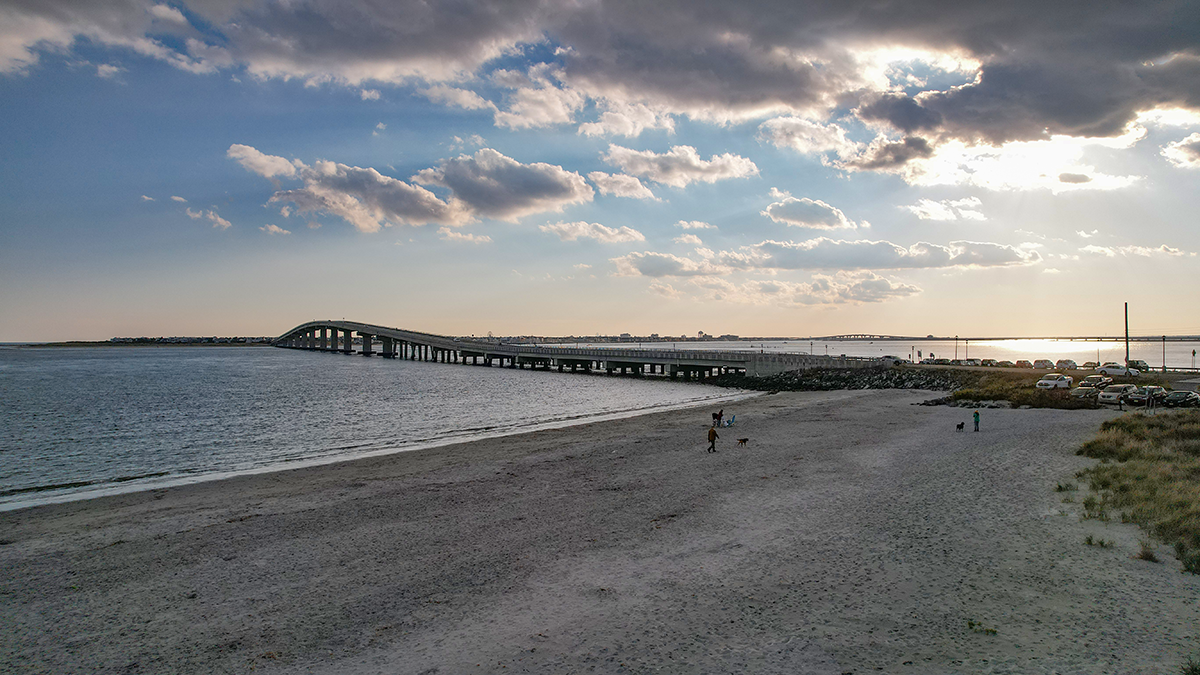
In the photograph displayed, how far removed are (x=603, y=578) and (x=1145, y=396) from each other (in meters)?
38.0

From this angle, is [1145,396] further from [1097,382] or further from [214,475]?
[214,475]

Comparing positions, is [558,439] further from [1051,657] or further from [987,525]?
[1051,657]

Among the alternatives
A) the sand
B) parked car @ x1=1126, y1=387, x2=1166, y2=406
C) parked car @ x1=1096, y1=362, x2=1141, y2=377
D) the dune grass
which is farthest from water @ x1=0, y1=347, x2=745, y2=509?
parked car @ x1=1096, y1=362, x2=1141, y2=377

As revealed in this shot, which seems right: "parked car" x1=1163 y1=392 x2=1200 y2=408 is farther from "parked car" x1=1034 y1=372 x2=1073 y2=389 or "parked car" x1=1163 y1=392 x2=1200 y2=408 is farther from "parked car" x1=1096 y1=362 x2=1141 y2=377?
"parked car" x1=1096 y1=362 x2=1141 y2=377

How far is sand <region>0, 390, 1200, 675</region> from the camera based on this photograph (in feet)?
26.6

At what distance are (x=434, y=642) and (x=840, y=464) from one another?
54.9 ft

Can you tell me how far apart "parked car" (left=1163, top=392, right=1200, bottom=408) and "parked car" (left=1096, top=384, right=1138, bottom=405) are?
1917mm

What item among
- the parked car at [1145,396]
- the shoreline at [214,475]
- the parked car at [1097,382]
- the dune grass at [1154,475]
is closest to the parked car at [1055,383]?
the parked car at [1097,382]

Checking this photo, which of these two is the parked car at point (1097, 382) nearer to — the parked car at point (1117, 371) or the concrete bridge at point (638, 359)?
the parked car at point (1117, 371)

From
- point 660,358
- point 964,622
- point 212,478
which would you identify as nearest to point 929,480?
point 964,622

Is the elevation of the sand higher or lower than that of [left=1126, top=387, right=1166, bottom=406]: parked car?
lower

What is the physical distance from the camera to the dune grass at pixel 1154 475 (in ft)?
38.4

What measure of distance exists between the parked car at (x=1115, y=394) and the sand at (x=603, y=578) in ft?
68.0

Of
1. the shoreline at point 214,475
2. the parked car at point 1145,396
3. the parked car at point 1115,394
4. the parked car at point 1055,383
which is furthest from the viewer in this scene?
the parked car at point 1055,383
